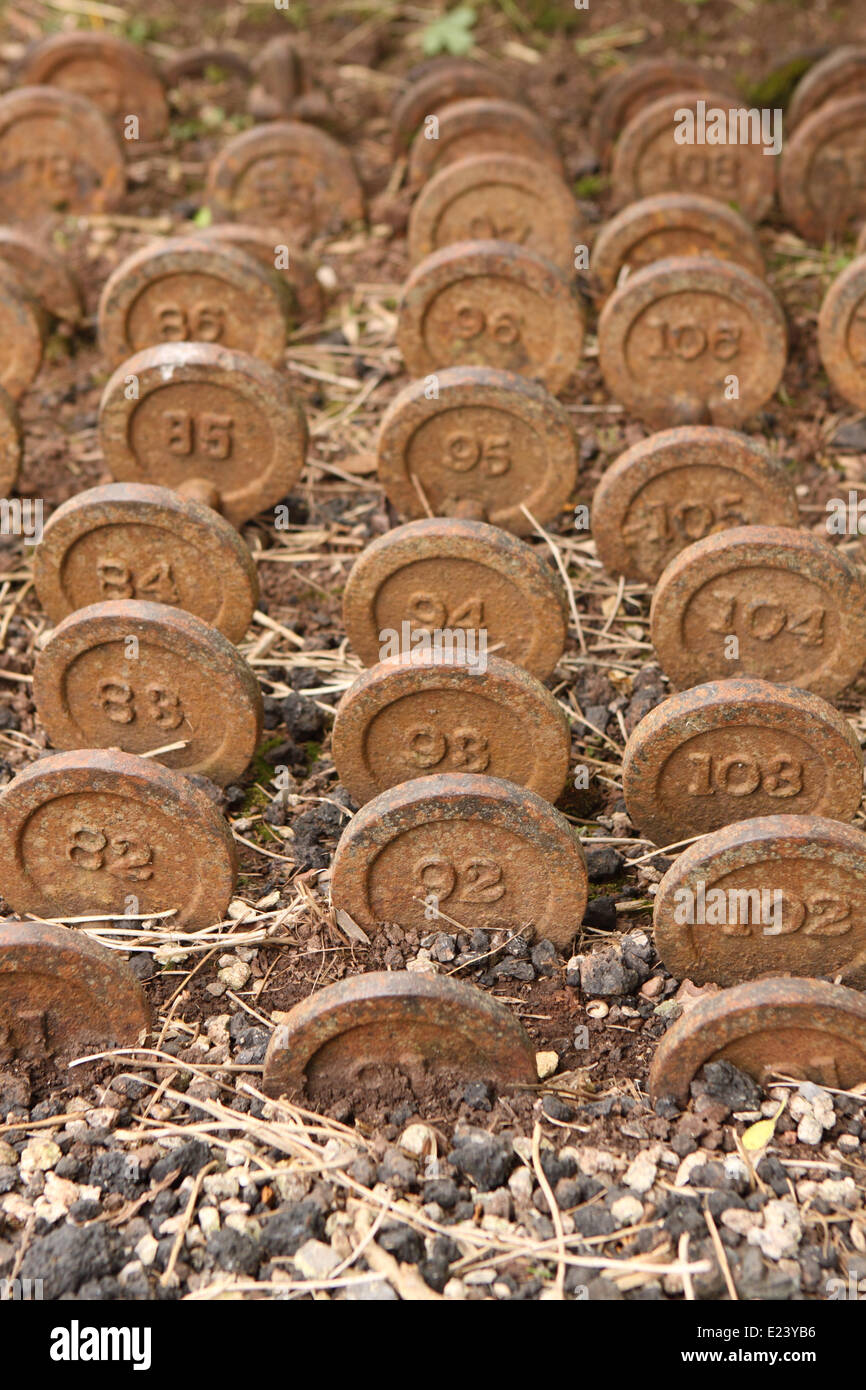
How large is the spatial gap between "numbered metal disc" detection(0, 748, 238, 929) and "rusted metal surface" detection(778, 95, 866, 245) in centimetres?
491

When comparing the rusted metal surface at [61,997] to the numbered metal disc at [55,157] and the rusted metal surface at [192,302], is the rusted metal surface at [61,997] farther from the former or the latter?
the numbered metal disc at [55,157]

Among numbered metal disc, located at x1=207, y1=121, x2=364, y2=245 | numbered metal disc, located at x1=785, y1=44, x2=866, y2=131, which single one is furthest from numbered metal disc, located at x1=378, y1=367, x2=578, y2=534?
numbered metal disc, located at x1=785, y1=44, x2=866, y2=131

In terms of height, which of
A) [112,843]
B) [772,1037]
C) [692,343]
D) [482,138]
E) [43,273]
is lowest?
[772,1037]

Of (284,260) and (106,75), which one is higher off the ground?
(106,75)

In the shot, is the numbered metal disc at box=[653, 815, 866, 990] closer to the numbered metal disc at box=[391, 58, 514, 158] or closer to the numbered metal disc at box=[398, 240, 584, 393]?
the numbered metal disc at box=[398, 240, 584, 393]

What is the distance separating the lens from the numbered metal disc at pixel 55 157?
7211 millimetres

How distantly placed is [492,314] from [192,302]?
120cm

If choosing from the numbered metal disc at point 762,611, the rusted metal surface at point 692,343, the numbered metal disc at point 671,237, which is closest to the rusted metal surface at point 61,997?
the numbered metal disc at point 762,611

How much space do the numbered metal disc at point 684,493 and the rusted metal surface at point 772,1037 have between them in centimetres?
207

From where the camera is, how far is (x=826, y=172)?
23.0ft

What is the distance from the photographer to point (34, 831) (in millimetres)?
3730

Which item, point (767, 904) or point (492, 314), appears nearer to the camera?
point (767, 904)

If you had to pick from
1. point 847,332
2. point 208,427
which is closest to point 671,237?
point 847,332

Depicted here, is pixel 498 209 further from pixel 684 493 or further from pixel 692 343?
pixel 684 493
